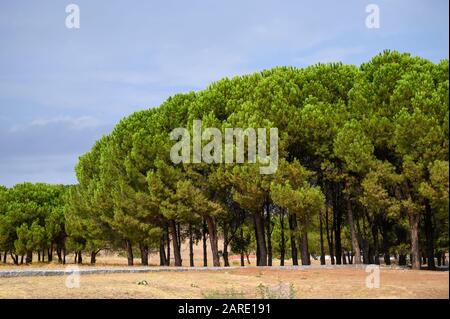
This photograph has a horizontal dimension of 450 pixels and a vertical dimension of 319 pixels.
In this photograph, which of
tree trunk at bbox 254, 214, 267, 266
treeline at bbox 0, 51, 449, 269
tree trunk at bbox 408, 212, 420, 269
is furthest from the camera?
tree trunk at bbox 254, 214, 267, 266

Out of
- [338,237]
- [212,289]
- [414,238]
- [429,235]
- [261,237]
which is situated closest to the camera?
[212,289]

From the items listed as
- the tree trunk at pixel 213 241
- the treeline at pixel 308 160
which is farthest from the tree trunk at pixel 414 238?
the tree trunk at pixel 213 241

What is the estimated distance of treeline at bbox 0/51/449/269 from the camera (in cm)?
3456

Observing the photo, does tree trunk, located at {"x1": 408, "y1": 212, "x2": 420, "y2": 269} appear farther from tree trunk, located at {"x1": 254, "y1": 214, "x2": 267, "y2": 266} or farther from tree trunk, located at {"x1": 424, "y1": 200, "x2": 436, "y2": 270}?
tree trunk, located at {"x1": 254, "y1": 214, "x2": 267, "y2": 266}

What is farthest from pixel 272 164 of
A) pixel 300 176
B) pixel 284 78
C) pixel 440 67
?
pixel 440 67

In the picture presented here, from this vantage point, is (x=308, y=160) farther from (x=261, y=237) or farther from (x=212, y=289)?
(x=212, y=289)

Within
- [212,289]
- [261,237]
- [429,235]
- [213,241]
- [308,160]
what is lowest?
[212,289]

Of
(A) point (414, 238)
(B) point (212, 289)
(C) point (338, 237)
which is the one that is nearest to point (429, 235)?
(A) point (414, 238)

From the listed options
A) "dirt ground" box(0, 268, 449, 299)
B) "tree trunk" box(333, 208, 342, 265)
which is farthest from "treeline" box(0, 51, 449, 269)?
"dirt ground" box(0, 268, 449, 299)

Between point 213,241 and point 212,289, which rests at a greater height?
point 213,241

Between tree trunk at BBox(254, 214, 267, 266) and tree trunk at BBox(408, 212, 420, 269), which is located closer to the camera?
tree trunk at BBox(408, 212, 420, 269)

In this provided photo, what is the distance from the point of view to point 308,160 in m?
42.2

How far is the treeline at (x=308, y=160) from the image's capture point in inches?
1361
